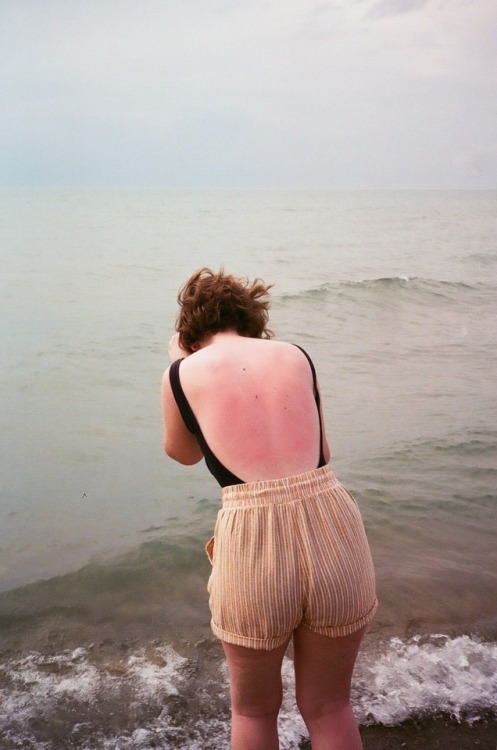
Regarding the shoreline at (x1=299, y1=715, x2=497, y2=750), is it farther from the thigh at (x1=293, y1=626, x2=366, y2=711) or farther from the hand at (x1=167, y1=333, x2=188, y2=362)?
the hand at (x1=167, y1=333, x2=188, y2=362)

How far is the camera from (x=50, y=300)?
7523 millimetres

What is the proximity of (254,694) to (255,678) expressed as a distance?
1.7 inches

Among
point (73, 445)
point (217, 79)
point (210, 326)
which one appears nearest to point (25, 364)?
point (73, 445)

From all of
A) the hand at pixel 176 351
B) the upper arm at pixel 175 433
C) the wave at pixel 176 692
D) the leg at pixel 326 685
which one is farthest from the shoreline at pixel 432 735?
the hand at pixel 176 351

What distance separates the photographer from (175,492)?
145 inches

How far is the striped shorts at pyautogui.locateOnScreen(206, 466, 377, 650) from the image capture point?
4.21 feet

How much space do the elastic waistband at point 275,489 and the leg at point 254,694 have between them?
28cm

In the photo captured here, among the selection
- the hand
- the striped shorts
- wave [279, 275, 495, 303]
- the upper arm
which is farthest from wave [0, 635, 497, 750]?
wave [279, 275, 495, 303]

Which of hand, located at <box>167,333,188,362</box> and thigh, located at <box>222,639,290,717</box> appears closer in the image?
thigh, located at <box>222,639,290,717</box>

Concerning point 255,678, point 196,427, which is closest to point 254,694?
point 255,678

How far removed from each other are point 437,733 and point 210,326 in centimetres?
126

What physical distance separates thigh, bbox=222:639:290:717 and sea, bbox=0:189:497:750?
Result: 0.56m

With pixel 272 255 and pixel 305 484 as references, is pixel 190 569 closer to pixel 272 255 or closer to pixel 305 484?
pixel 305 484

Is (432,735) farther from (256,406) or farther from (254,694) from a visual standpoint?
(256,406)
